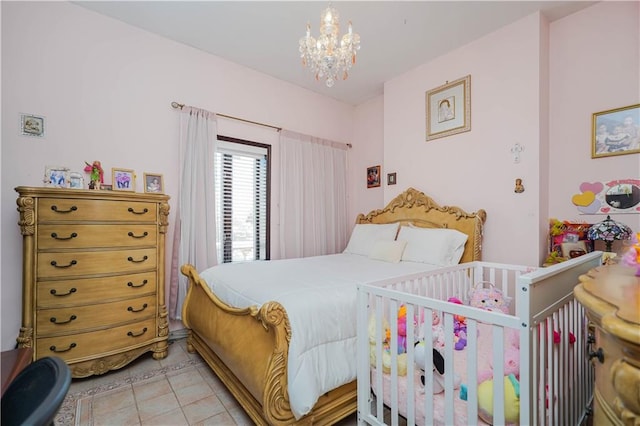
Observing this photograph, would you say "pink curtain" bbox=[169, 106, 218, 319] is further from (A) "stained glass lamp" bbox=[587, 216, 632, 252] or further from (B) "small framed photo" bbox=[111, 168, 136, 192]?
(A) "stained glass lamp" bbox=[587, 216, 632, 252]

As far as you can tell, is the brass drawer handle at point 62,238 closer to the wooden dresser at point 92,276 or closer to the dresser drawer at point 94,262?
the wooden dresser at point 92,276

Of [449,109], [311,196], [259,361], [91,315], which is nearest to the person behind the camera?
[259,361]

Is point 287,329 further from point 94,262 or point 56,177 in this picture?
point 56,177

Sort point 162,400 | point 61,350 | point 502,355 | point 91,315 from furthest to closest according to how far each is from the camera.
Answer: point 91,315 < point 61,350 < point 162,400 < point 502,355

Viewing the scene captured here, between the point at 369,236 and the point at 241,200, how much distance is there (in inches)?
61.5

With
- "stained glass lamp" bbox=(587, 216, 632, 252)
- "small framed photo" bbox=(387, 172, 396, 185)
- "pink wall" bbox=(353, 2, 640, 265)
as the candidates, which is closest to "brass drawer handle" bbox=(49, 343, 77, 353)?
"small framed photo" bbox=(387, 172, 396, 185)

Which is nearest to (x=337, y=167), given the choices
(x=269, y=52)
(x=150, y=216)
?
(x=269, y=52)

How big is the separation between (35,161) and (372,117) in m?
3.65

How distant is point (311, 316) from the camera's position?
143 cm

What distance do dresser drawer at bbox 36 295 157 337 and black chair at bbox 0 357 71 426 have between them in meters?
1.58

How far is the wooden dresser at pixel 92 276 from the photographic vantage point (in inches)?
71.8

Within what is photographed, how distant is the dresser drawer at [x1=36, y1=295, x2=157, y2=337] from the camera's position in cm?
185

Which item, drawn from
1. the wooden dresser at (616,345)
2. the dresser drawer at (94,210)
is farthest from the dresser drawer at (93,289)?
the wooden dresser at (616,345)

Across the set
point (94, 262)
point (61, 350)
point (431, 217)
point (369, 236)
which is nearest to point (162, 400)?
point (61, 350)
